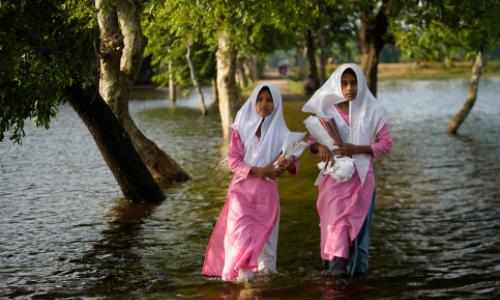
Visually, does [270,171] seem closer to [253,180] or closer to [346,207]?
[253,180]

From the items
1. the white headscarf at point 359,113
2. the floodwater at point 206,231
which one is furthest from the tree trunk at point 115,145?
the white headscarf at point 359,113

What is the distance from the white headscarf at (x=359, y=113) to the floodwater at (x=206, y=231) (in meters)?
1.25

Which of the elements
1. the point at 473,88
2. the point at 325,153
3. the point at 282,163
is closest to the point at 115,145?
the point at 282,163

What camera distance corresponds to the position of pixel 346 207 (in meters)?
9.25

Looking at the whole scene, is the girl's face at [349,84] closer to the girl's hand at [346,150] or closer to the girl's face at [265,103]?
the girl's hand at [346,150]

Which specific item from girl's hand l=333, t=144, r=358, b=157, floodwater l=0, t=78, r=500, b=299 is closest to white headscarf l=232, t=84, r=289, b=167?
girl's hand l=333, t=144, r=358, b=157

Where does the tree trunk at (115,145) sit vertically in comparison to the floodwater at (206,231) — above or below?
above

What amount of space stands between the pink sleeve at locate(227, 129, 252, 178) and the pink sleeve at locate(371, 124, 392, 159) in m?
1.19

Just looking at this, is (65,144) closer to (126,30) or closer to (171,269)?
(126,30)

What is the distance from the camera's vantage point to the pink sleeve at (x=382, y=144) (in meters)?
9.20

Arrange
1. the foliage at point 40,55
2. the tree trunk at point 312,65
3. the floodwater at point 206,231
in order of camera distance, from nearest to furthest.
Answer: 1. the floodwater at point 206,231
2. the foliage at point 40,55
3. the tree trunk at point 312,65

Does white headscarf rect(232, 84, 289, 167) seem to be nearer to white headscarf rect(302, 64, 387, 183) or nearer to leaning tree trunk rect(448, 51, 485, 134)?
white headscarf rect(302, 64, 387, 183)

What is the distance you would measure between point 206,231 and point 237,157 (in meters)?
3.80

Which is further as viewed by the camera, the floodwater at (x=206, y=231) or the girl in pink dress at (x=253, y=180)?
the floodwater at (x=206, y=231)
